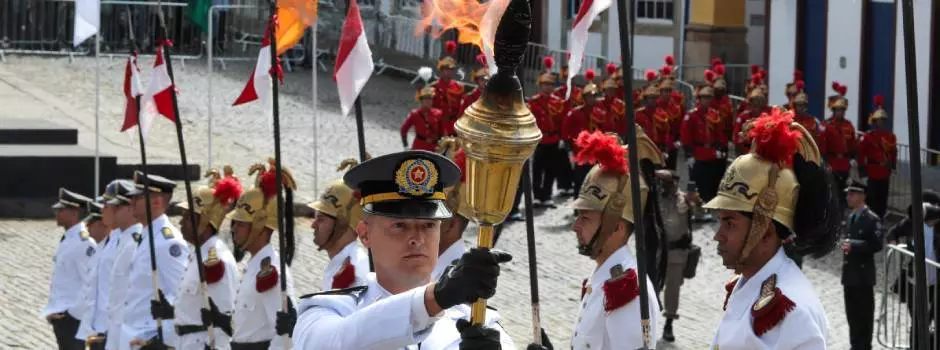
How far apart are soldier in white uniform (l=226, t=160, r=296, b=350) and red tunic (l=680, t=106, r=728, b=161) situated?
1093cm

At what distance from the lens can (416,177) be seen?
5.74 meters

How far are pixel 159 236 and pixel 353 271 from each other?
3214 millimetres

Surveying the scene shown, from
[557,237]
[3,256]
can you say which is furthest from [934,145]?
[3,256]

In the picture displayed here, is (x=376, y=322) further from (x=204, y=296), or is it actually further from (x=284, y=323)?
(x=204, y=296)

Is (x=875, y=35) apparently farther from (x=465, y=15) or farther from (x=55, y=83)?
(x=465, y=15)

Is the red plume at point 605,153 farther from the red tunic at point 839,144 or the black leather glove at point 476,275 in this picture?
the red tunic at point 839,144

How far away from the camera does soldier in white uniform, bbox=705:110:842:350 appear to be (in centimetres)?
700

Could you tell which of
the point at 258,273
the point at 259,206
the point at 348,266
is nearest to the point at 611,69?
the point at 259,206

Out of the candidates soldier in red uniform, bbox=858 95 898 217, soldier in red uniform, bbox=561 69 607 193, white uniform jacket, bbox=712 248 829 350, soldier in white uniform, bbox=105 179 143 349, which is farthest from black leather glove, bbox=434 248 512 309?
soldier in red uniform, bbox=561 69 607 193

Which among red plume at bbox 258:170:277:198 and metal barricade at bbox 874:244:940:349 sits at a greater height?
red plume at bbox 258:170:277:198

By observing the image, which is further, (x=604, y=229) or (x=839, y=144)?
(x=839, y=144)

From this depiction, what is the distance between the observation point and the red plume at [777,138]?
7.04m

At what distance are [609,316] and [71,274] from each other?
23.0 feet

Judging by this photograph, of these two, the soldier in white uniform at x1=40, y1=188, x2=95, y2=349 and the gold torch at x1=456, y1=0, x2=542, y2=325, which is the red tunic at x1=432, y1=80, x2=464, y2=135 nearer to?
the soldier in white uniform at x1=40, y1=188, x2=95, y2=349
